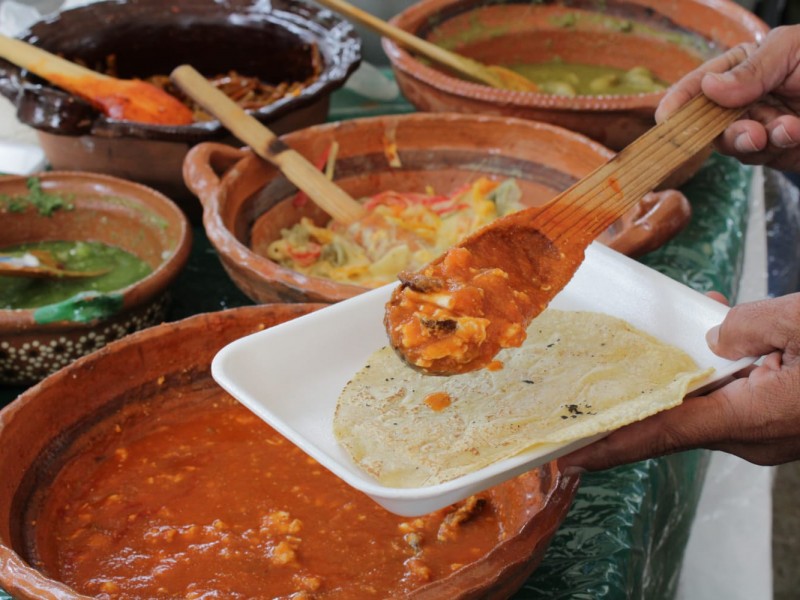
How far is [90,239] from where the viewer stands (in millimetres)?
1898

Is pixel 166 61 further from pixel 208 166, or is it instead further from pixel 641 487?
pixel 641 487

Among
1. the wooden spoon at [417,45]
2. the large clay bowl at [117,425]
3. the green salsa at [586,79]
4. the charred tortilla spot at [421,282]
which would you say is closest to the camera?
the large clay bowl at [117,425]

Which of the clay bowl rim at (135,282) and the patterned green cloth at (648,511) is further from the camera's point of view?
the clay bowl rim at (135,282)

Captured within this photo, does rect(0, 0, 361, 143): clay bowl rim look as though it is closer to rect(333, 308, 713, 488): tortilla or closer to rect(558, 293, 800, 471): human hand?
rect(333, 308, 713, 488): tortilla

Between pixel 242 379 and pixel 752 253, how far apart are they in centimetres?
223

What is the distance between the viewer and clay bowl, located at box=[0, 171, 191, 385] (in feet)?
4.81

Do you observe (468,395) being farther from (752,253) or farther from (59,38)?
(752,253)

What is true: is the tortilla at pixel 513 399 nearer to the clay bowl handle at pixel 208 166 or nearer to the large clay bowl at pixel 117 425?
the large clay bowl at pixel 117 425

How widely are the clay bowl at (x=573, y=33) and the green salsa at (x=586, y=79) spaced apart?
3 centimetres

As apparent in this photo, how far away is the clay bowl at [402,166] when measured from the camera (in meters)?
1.70

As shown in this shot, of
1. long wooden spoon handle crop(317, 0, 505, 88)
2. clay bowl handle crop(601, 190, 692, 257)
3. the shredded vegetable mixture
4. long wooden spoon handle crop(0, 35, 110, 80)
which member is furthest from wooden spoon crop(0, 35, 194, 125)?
clay bowl handle crop(601, 190, 692, 257)

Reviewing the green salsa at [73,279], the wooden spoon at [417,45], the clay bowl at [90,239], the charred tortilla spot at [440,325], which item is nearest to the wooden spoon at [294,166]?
the clay bowl at [90,239]

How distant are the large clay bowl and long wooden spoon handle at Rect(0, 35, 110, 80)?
3.02 ft

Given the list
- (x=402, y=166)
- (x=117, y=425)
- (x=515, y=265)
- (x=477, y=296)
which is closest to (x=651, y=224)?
(x=515, y=265)
